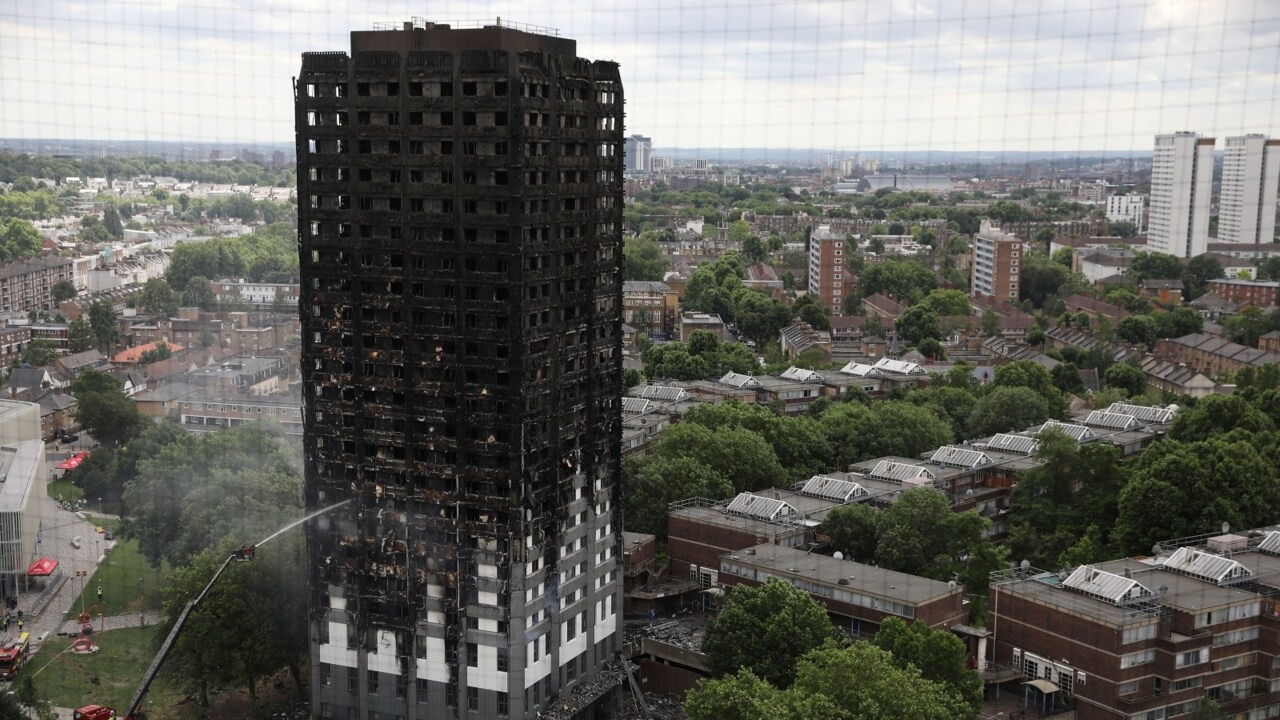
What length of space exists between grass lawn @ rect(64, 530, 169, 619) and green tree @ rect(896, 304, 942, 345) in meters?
16.6

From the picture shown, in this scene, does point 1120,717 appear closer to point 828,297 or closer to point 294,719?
point 294,719

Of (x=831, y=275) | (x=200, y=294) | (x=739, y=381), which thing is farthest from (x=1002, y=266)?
(x=200, y=294)

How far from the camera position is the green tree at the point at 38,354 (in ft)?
68.9

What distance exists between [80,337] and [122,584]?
1077 centimetres

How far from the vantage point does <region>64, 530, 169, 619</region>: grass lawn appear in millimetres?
12516

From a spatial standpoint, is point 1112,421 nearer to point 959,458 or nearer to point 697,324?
point 959,458

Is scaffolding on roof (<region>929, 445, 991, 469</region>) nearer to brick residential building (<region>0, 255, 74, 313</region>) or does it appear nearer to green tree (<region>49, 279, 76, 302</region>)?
brick residential building (<region>0, 255, 74, 313</region>)

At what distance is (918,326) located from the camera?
26.5 meters

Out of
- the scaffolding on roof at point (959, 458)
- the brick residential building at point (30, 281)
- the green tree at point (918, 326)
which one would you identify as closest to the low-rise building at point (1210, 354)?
the green tree at point (918, 326)

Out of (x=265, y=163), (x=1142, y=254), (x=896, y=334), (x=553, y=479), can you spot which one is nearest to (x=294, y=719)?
(x=553, y=479)

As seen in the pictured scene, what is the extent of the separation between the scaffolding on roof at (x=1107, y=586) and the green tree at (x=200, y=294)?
15.4 m

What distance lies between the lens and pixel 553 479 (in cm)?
914

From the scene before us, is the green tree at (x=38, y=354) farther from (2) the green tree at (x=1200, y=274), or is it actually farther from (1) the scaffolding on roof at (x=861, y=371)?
(2) the green tree at (x=1200, y=274)

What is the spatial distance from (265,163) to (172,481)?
25.6 ft
